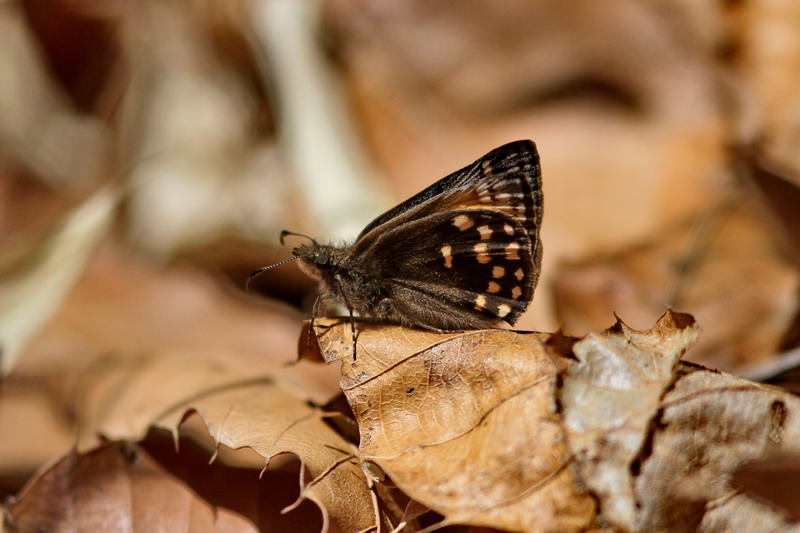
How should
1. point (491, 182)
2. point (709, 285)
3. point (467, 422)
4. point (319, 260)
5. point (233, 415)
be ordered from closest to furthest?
point (467, 422), point (233, 415), point (491, 182), point (319, 260), point (709, 285)

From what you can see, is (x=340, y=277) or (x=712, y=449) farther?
(x=340, y=277)

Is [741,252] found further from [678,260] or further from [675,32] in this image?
[675,32]

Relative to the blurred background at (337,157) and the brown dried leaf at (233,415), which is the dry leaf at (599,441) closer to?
the brown dried leaf at (233,415)

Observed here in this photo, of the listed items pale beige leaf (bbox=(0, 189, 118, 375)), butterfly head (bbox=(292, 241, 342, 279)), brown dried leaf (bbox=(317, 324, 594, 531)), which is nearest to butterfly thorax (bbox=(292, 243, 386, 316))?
butterfly head (bbox=(292, 241, 342, 279))

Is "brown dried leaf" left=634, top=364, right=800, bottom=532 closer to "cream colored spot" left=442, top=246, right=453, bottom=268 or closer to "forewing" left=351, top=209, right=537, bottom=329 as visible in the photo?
"forewing" left=351, top=209, right=537, bottom=329

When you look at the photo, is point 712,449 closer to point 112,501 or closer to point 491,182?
point 491,182

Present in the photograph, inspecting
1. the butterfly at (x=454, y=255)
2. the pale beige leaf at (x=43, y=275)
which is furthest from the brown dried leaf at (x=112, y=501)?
the pale beige leaf at (x=43, y=275)

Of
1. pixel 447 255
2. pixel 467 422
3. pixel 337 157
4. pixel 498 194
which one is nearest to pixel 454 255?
pixel 447 255
